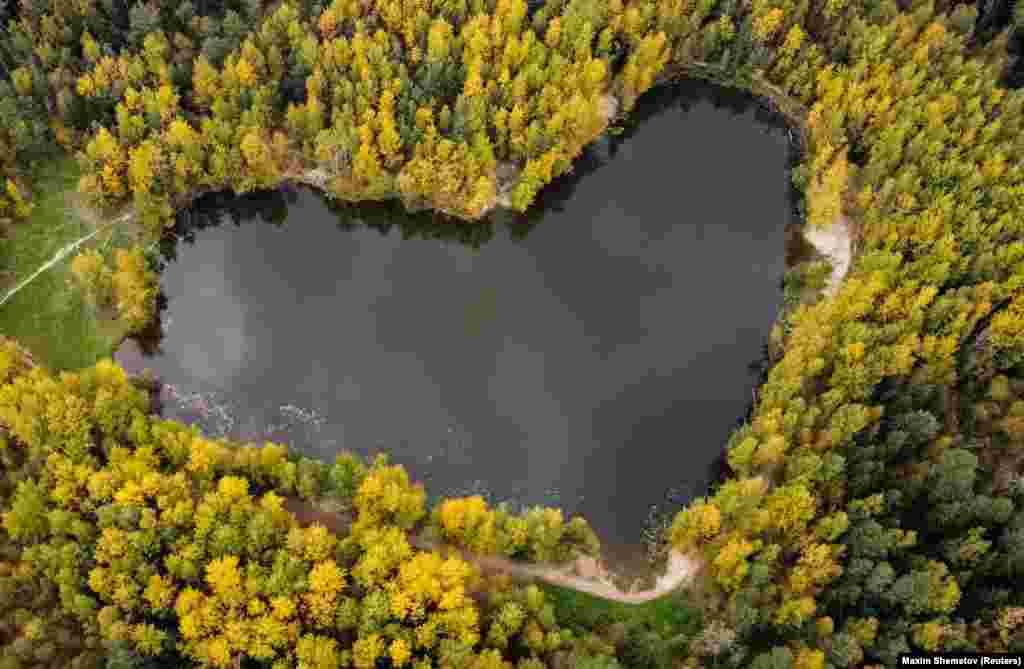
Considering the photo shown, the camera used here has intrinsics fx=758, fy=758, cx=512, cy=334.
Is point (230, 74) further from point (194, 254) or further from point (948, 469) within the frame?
point (948, 469)

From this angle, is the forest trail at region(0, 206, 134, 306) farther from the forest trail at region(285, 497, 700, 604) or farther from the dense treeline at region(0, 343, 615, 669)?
the forest trail at region(285, 497, 700, 604)

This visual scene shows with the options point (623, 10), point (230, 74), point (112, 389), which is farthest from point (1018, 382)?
point (230, 74)

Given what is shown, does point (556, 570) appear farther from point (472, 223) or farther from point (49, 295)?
point (49, 295)

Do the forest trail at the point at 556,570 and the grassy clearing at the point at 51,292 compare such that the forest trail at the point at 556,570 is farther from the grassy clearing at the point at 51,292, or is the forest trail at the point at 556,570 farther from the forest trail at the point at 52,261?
the forest trail at the point at 52,261

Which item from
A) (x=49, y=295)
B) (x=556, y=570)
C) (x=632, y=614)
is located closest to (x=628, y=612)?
(x=632, y=614)

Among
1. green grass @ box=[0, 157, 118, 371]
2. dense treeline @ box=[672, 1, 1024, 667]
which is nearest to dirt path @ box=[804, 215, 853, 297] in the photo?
dense treeline @ box=[672, 1, 1024, 667]

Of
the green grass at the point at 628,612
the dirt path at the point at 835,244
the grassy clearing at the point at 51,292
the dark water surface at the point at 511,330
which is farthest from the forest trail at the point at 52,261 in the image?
the dirt path at the point at 835,244

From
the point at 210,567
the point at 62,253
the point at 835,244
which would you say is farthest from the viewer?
the point at 835,244

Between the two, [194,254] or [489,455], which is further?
[194,254]
